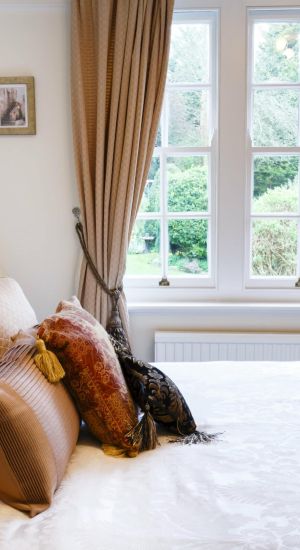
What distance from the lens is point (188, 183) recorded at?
320cm

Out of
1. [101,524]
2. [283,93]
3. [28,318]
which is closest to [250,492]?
[101,524]

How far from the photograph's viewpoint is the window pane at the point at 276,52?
A: 3.08 metres

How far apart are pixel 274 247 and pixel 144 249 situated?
794 millimetres

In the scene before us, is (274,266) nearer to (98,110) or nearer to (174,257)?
(174,257)

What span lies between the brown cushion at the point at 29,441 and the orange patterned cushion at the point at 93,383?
130 millimetres

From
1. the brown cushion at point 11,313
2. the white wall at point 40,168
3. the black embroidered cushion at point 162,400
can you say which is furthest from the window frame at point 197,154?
the black embroidered cushion at point 162,400

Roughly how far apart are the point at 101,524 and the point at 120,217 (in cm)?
198

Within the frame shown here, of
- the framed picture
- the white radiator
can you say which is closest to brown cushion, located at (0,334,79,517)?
the white radiator

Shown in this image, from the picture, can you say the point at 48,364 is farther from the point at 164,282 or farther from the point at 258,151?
the point at 258,151

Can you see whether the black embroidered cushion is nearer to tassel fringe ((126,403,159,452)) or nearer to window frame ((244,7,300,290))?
tassel fringe ((126,403,159,452))

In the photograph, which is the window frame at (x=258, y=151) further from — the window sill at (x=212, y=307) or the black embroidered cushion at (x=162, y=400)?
the black embroidered cushion at (x=162, y=400)

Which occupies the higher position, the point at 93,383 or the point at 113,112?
the point at 113,112

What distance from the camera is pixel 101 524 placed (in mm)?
1151

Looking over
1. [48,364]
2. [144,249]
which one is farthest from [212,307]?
[48,364]
